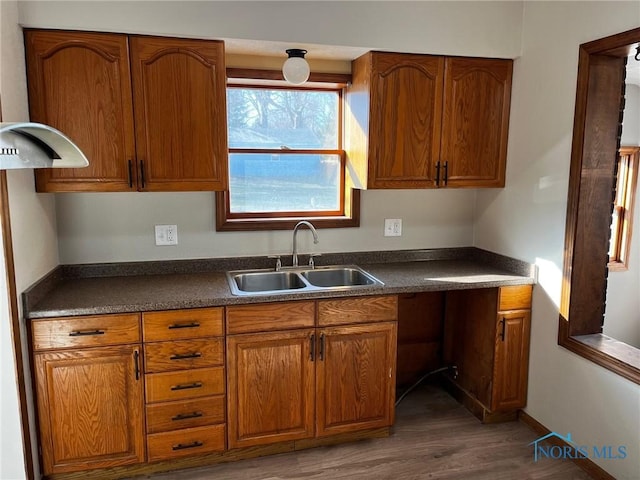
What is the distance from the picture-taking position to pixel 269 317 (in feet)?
7.63

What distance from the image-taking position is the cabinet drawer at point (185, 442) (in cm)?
229

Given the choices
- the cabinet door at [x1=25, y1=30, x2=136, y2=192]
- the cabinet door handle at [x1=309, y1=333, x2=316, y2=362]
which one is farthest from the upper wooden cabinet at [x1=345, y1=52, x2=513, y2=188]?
the cabinet door at [x1=25, y1=30, x2=136, y2=192]

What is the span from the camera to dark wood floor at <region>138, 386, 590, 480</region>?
2342mm

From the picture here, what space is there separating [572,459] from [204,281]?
7.10 ft

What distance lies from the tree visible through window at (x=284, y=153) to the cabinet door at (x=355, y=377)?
35.1 inches

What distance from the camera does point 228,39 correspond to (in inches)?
92.7

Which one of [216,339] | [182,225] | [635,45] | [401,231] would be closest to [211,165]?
[182,225]

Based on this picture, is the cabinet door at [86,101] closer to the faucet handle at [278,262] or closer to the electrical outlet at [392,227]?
the faucet handle at [278,262]

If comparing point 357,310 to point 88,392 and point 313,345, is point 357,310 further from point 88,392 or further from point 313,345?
point 88,392

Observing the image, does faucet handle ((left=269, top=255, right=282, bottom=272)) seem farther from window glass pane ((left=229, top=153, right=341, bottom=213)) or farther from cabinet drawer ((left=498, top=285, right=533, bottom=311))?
cabinet drawer ((left=498, top=285, right=533, bottom=311))

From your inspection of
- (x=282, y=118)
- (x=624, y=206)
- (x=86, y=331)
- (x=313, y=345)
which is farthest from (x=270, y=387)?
(x=624, y=206)

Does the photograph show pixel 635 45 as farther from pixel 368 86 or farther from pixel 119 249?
pixel 119 249

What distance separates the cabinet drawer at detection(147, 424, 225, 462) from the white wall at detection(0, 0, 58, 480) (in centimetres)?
52

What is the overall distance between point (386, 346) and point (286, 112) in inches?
59.8
